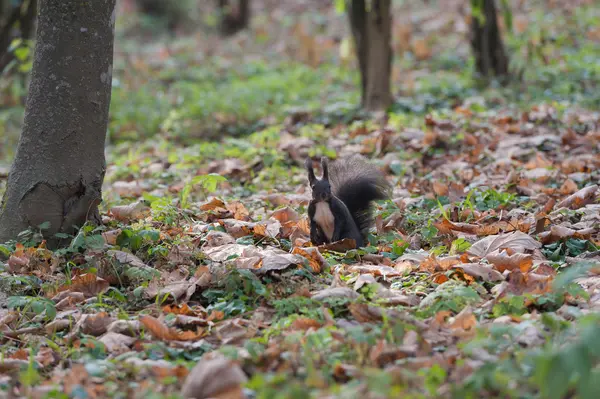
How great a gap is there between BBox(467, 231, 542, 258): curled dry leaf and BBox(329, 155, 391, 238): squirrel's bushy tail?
983 millimetres

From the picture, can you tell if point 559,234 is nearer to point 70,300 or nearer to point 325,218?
point 325,218

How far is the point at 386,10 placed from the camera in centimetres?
974

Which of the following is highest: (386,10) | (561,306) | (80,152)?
(386,10)

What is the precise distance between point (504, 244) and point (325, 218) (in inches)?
47.9

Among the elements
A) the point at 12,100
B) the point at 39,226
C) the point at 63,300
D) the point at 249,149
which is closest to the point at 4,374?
the point at 63,300

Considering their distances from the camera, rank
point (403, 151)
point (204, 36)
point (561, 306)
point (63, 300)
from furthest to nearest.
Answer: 1. point (204, 36)
2. point (403, 151)
3. point (63, 300)
4. point (561, 306)

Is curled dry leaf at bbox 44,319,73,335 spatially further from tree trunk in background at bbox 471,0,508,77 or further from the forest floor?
tree trunk in background at bbox 471,0,508,77

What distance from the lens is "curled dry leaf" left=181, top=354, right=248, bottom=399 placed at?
282 cm

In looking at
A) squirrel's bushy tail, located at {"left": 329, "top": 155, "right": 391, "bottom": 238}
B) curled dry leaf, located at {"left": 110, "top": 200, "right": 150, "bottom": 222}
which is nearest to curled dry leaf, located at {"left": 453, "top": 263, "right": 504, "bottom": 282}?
squirrel's bushy tail, located at {"left": 329, "top": 155, "right": 391, "bottom": 238}

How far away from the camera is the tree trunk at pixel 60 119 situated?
4613 millimetres

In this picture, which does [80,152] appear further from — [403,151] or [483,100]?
[483,100]

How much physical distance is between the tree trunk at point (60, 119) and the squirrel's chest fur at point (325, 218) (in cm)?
152

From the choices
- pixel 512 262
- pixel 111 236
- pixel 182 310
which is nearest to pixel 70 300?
pixel 182 310

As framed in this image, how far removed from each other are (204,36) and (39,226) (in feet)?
48.4
